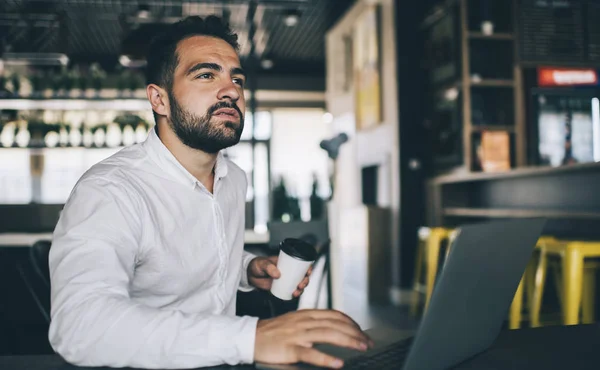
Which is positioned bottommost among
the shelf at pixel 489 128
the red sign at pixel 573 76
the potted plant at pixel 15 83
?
the shelf at pixel 489 128

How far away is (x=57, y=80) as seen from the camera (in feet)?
14.5

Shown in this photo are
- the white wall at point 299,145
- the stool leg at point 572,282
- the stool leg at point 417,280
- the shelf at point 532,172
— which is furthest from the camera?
the white wall at point 299,145

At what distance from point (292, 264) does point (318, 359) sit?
40cm

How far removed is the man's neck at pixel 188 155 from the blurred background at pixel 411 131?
154 cm

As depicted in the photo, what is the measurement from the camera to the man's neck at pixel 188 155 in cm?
132

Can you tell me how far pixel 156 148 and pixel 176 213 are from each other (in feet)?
0.52

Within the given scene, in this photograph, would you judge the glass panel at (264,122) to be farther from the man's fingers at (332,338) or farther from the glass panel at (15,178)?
the man's fingers at (332,338)

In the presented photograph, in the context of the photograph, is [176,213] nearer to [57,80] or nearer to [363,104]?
[57,80]

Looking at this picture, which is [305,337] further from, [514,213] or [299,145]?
[299,145]

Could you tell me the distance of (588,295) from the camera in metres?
3.08

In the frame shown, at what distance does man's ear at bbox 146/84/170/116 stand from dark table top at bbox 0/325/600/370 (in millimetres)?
630

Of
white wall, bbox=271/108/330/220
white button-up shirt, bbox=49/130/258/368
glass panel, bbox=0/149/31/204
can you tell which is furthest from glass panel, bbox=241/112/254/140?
white wall, bbox=271/108/330/220

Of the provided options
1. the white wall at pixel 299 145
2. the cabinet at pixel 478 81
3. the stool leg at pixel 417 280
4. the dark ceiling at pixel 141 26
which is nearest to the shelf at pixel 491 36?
the cabinet at pixel 478 81

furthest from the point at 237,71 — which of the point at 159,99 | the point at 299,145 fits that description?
the point at 299,145
